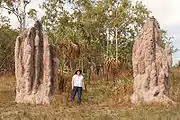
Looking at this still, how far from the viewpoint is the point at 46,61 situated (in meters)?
14.1

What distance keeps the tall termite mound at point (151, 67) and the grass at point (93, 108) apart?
1.96ft

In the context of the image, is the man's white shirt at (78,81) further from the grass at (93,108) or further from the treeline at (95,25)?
the treeline at (95,25)

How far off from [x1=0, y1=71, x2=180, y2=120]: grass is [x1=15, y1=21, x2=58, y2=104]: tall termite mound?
1.68 ft

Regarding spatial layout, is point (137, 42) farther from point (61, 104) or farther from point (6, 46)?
point (6, 46)

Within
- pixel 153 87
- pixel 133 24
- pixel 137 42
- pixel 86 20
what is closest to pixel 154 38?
pixel 137 42

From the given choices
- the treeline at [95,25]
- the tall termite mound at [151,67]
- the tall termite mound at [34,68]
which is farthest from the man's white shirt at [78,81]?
the treeline at [95,25]

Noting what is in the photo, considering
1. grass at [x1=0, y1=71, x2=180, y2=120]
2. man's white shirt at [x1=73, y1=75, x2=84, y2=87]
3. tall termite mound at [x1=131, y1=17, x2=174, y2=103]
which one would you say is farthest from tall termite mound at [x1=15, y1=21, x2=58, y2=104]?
tall termite mound at [x1=131, y1=17, x2=174, y2=103]

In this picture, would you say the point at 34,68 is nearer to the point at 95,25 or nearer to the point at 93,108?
the point at 93,108

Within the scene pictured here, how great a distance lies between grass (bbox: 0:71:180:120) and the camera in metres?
9.88

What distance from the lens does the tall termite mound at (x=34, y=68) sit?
547 inches

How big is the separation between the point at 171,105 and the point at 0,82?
11812mm

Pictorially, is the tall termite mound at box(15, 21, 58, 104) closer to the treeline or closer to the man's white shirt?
the man's white shirt

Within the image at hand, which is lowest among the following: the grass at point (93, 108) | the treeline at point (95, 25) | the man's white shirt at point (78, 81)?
the grass at point (93, 108)

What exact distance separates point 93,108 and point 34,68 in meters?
3.24
